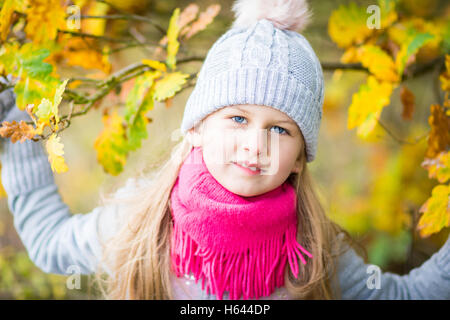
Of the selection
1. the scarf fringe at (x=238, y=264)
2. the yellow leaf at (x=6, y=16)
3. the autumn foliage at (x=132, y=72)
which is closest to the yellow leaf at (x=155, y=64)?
the autumn foliage at (x=132, y=72)

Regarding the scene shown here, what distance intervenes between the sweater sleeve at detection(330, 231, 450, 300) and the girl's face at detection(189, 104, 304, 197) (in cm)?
45

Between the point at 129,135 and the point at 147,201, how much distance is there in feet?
0.68

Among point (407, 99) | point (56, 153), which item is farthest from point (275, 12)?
point (56, 153)

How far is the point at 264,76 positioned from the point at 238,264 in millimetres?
519

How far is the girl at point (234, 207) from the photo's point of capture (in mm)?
1107

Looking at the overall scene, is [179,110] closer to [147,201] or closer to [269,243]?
[147,201]

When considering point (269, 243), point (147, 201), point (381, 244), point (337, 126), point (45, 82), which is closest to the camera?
point (45, 82)

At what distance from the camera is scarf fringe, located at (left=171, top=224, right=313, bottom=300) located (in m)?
1.22

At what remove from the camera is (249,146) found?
1.08 metres

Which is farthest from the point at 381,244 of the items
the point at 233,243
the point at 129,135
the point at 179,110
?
the point at 129,135

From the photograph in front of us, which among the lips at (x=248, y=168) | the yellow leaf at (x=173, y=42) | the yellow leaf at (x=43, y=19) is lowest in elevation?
the lips at (x=248, y=168)

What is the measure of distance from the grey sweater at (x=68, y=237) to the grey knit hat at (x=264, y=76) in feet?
1.56

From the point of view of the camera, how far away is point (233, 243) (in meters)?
1.19

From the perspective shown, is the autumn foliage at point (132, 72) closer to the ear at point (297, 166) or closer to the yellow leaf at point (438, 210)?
the yellow leaf at point (438, 210)
